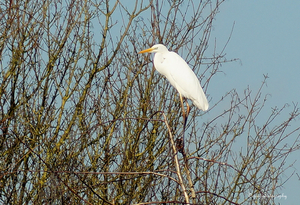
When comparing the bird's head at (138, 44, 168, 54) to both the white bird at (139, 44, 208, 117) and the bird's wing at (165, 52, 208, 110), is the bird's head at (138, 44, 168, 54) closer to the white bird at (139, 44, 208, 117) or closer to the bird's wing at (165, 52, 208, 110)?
the white bird at (139, 44, 208, 117)

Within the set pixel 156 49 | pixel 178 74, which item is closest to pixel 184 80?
pixel 178 74

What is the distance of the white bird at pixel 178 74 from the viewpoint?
207 inches

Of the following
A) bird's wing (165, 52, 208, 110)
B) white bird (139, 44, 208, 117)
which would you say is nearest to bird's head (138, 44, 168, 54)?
white bird (139, 44, 208, 117)

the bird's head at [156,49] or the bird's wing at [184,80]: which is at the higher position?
the bird's head at [156,49]

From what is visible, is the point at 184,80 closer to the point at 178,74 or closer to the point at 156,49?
the point at 178,74

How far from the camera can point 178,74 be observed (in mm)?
5277

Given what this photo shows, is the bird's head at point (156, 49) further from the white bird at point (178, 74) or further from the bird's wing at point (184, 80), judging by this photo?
the bird's wing at point (184, 80)

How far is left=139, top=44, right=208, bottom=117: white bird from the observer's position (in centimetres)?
525

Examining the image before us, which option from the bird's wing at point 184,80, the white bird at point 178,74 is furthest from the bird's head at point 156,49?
the bird's wing at point 184,80

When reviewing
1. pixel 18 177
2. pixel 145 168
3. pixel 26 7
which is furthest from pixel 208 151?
pixel 26 7

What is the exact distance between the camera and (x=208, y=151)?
211 inches

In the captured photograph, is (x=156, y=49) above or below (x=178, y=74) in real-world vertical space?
above

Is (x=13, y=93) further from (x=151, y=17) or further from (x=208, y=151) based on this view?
(x=208, y=151)

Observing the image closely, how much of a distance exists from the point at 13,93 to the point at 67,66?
2.46 ft
